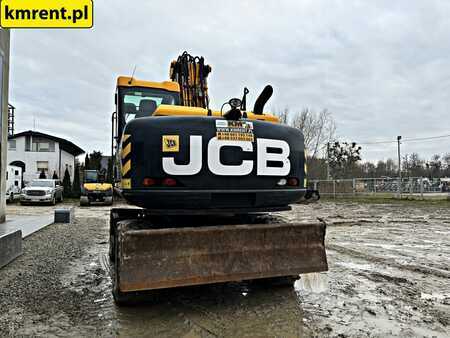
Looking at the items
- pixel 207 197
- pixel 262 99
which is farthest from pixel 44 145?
pixel 207 197

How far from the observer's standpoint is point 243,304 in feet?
13.2

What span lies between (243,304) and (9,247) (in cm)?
382

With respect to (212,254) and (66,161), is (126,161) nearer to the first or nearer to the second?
(212,254)

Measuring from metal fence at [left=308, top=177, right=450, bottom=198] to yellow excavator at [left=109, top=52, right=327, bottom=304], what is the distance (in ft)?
68.2

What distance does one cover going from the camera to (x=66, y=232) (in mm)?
9398

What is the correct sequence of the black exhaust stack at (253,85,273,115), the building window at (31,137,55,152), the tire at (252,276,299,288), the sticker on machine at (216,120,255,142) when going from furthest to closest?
the building window at (31,137,55,152)
the tire at (252,276,299,288)
the black exhaust stack at (253,85,273,115)
the sticker on machine at (216,120,255,142)

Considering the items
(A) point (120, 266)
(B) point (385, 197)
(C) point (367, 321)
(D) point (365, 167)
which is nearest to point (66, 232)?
(A) point (120, 266)

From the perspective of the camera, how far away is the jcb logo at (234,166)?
3443 mm

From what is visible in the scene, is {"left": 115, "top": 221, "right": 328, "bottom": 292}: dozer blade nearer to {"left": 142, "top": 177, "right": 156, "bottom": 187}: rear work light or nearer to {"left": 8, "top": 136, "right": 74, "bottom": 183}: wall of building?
{"left": 142, "top": 177, "right": 156, "bottom": 187}: rear work light

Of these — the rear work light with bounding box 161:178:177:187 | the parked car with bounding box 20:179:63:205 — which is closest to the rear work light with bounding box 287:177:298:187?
the rear work light with bounding box 161:178:177:187

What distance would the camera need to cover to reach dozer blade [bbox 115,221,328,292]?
3289 mm

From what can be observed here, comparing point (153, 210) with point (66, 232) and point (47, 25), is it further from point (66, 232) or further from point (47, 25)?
point (66, 232)

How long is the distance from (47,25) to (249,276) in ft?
14.2

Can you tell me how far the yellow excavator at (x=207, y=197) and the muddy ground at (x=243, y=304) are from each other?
1.30 ft
